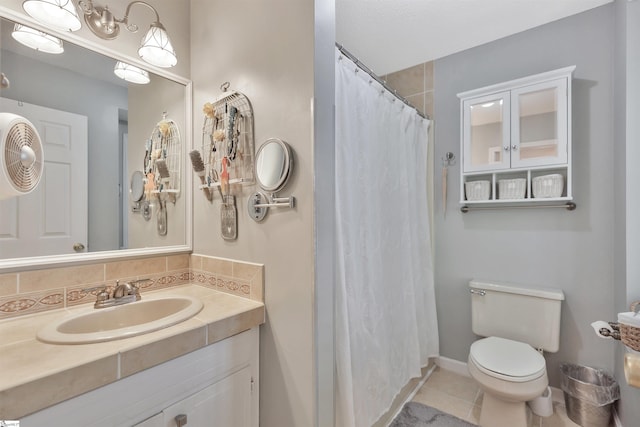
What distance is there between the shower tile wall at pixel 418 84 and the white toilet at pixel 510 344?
150 cm

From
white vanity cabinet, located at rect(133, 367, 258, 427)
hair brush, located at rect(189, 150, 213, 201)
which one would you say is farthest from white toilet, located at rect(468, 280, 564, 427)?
hair brush, located at rect(189, 150, 213, 201)

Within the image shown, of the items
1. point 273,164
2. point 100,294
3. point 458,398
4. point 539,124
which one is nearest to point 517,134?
point 539,124

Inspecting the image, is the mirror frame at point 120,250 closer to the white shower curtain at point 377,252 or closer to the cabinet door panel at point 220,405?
the cabinet door panel at point 220,405

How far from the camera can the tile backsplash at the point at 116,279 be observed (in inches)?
41.0

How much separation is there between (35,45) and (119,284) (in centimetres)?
100

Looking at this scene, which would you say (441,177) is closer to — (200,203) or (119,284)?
(200,203)

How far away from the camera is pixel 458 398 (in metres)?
1.90

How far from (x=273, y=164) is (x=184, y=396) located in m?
0.87

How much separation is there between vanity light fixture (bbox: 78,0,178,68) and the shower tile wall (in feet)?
6.23

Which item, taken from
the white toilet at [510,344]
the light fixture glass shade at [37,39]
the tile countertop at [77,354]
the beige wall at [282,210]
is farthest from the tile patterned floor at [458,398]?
the light fixture glass shade at [37,39]

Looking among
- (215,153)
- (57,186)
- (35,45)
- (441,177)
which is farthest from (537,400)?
(35,45)

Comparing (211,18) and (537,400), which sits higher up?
(211,18)

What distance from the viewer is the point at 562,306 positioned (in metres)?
1.83

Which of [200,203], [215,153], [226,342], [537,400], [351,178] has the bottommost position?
[537,400]
